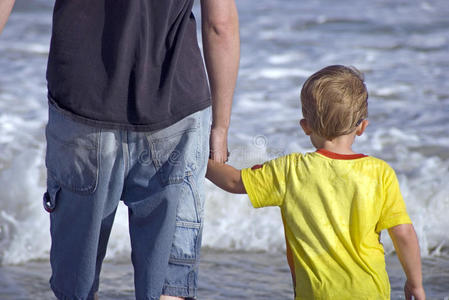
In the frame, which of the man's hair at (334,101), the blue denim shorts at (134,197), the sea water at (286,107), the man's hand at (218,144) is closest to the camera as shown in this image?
the blue denim shorts at (134,197)

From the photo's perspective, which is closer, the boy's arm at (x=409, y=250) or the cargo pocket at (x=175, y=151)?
the cargo pocket at (x=175, y=151)

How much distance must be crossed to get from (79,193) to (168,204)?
0.25 m

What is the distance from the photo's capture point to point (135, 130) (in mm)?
1808

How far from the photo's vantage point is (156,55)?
1.79 m

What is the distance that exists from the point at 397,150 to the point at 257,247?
78.8 inches

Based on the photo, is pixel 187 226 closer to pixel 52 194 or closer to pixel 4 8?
pixel 52 194

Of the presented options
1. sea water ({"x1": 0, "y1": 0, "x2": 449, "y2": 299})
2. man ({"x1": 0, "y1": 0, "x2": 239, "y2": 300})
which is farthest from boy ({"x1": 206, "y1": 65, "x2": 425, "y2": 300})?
sea water ({"x1": 0, "y1": 0, "x2": 449, "y2": 299})

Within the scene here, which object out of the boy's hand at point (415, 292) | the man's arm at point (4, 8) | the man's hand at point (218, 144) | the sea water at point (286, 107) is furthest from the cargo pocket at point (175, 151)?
the sea water at point (286, 107)

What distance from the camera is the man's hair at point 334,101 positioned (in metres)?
1.95

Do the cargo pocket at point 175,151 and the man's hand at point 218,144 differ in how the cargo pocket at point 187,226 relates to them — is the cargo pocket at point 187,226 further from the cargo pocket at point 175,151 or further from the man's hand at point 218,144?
the man's hand at point 218,144

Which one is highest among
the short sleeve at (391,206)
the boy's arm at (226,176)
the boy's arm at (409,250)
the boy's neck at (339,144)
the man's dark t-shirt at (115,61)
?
the man's dark t-shirt at (115,61)

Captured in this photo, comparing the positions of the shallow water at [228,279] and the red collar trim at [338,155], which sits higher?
the red collar trim at [338,155]

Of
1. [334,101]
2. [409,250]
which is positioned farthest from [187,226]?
[409,250]

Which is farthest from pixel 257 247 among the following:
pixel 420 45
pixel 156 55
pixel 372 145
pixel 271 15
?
pixel 271 15
